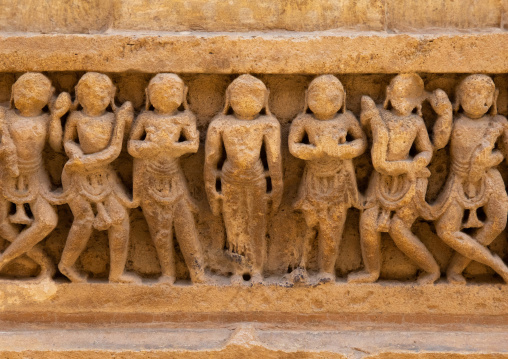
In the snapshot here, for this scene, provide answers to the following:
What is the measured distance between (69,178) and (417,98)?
242 cm

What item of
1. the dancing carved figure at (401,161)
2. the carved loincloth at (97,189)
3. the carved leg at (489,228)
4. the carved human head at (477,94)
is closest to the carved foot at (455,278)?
the carved leg at (489,228)

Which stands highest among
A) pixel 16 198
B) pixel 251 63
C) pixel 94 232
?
pixel 251 63

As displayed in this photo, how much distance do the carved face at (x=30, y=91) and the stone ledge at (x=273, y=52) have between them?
14cm

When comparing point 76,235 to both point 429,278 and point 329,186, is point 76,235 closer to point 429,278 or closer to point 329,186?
point 329,186

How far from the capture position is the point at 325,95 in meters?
4.20

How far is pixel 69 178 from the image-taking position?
4328 mm

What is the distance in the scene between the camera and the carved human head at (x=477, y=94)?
13.9ft

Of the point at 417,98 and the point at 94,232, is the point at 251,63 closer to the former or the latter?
the point at 417,98

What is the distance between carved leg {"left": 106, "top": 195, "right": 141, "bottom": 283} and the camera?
4.32 meters

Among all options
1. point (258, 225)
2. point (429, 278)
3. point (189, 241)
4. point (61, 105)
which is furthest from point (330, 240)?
point (61, 105)

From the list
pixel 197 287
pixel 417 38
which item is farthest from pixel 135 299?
pixel 417 38

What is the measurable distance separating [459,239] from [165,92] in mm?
2204

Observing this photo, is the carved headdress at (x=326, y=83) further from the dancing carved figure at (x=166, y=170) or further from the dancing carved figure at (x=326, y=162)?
the dancing carved figure at (x=166, y=170)

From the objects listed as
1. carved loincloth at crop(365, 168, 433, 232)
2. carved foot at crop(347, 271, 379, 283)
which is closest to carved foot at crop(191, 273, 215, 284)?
carved foot at crop(347, 271, 379, 283)
